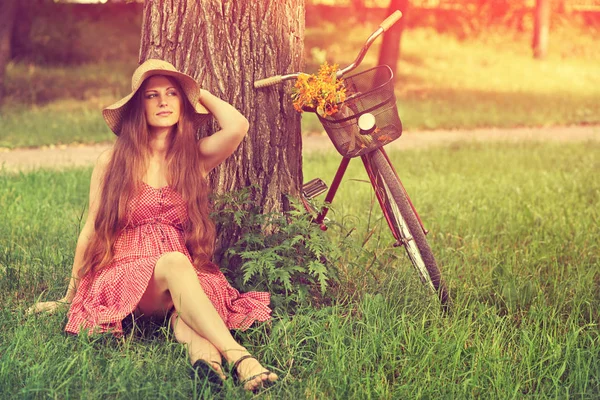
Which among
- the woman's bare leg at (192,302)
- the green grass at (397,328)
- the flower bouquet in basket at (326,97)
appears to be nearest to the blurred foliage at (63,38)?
the green grass at (397,328)

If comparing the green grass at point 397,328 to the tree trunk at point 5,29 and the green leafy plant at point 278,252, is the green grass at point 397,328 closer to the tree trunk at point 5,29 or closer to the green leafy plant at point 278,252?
the green leafy plant at point 278,252

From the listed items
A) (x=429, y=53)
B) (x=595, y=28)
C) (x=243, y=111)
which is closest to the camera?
(x=243, y=111)

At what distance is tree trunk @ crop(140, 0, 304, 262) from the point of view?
4410mm

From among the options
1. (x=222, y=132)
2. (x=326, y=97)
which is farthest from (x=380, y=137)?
(x=222, y=132)

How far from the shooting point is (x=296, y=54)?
4.59m

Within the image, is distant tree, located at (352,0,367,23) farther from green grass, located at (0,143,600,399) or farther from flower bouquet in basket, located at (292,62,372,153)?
flower bouquet in basket, located at (292,62,372,153)

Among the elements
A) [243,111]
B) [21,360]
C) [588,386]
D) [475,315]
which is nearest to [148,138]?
[243,111]

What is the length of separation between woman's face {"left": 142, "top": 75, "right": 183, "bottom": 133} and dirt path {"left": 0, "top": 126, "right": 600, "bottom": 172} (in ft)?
14.1

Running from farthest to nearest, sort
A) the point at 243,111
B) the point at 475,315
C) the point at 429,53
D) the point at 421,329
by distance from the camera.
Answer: the point at 429,53, the point at 243,111, the point at 475,315, the point at 421,329

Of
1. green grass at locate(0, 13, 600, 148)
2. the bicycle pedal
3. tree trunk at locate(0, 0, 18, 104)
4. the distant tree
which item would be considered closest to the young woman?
the bicycle pedal

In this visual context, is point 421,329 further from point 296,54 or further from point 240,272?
point 296,54

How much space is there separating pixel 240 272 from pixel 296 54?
1.16 meters

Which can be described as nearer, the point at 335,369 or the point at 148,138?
the point at 335,369

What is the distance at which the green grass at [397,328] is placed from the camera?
3412 millimetres
